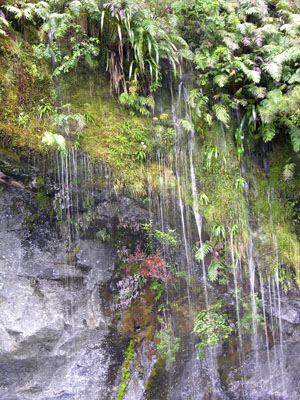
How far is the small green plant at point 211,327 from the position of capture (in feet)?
19.1

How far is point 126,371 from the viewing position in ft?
19.0

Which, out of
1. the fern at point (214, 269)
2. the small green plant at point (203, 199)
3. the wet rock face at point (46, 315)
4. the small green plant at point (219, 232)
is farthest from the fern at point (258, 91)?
the wet rock face at point (46, 315)

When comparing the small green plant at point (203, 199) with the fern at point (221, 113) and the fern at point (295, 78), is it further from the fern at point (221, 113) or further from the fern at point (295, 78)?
the fern at point (295, 78)

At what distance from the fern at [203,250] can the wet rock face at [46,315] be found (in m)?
1.97

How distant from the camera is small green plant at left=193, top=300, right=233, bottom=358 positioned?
19.1 feet

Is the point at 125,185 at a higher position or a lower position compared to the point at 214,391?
higher

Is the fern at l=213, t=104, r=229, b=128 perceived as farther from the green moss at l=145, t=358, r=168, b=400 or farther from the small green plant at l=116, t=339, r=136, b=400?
the green moss at l=145, t=358, r=168, b=400

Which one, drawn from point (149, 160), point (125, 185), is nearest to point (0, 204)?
point (125, 185)

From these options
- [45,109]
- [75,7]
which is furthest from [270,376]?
[75,7]

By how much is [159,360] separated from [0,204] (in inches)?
174

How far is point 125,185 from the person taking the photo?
17.3 feet

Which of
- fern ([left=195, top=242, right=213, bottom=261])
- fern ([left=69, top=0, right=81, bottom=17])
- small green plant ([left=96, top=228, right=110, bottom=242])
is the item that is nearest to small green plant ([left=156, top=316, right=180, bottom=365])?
fern ([left=195, top=242, right=213, bottom=261])

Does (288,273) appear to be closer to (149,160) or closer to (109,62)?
(149,160)

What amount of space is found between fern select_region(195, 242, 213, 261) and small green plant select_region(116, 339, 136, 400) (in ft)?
7.36
